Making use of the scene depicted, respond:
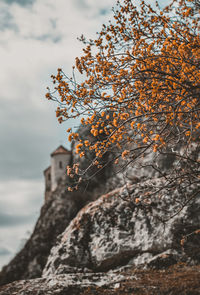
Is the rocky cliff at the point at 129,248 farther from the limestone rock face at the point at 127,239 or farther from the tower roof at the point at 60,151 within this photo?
the tower roof at the point at 60,151

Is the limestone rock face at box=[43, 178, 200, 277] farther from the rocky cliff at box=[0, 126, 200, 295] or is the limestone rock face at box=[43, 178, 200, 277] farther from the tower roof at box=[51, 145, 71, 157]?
the tower roof at box=[51, 145, 71, 157]

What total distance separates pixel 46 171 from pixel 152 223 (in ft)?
128

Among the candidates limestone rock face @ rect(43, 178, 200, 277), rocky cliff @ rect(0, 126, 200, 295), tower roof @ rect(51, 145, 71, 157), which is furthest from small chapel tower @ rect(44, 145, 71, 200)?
limestone rock face @ rect(43, 178, 200, 277)

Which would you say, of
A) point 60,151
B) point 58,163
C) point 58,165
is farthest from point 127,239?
point 60,151

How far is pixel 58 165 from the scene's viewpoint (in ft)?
145

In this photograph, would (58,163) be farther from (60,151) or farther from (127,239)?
(127,239)

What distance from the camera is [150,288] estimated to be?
8.10m

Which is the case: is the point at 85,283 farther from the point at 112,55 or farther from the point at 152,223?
the point at 112,55

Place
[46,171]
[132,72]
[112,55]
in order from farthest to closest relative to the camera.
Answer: [46,171] < [112,55] < [132,72]

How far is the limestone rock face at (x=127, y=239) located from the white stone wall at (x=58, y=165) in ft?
96.3

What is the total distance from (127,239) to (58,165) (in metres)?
32.7

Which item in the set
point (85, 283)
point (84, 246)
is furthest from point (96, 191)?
point (85, 283)

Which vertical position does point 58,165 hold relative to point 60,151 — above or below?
below

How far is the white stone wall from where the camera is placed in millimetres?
43625
